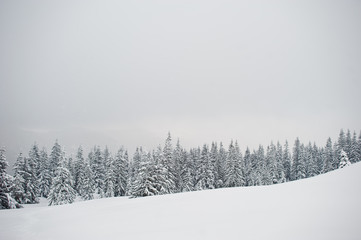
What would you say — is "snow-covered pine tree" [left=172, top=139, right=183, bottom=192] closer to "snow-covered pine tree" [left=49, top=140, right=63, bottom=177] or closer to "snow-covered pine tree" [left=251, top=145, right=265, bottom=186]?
"snow-covered pine tree" [left=251, top=145, right=265, bottom=186]

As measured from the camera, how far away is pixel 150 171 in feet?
109

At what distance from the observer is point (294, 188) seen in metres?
10.2

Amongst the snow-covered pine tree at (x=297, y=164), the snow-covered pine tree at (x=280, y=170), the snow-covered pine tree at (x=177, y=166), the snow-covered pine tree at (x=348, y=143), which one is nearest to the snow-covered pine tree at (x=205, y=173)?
the snow-covered pine tree at (x=177, y=166)

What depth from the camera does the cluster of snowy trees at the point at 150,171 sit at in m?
34.0

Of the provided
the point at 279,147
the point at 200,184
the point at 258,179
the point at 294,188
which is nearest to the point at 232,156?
the point at 200,184

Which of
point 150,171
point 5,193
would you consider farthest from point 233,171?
point 5,193

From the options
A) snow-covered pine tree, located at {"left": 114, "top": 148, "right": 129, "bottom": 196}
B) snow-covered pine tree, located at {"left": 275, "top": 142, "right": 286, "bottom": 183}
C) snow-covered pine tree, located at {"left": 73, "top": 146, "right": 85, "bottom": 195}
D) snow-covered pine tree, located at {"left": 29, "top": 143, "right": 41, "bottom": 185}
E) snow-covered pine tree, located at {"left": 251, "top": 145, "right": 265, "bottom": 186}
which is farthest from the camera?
snow-covered pine tree, located at {"left": 251, "top": 145, "right": 265, "bottom": 186}

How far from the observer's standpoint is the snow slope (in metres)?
6.12

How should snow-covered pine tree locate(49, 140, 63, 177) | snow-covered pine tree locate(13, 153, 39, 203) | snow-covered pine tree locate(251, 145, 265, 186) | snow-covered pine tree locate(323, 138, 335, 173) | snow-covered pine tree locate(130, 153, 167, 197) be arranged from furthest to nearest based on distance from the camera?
snow-covered pine tree locate(251, 145, 265, 186) → snow-covered pine tree locate(323, 138, 335, 173) → snow-covered pine tree locate(49, 140, 63, 177) → snow-covered pine tree locate(13, 153, 39, 203) → snow-covered pine tree locate(130, 153, 167, 197)

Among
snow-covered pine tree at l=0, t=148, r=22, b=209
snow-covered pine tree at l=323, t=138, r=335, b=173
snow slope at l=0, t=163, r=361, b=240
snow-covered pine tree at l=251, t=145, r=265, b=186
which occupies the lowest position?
snow-covered pine tree at l=251, t=145, r=265, b=186

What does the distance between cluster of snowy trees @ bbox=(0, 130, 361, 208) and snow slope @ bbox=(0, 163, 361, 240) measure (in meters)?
19.6

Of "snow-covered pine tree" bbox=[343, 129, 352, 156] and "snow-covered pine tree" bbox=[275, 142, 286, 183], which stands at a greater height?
"snow-covered pine tree" bbox=[343, 129, 352, 156]

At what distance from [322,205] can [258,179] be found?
2599 inches

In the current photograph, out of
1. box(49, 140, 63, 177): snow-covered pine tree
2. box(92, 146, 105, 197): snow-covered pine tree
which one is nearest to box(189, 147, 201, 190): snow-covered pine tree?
box(92, 146, 105, 197): snow-covered pine tree
